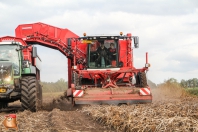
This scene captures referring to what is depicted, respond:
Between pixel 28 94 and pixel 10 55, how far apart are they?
1674 millimetres

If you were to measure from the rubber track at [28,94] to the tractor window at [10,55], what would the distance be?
81 cm

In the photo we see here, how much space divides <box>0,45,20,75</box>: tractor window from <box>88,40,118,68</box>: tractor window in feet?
10.8

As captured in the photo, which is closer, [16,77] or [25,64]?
[16,77]

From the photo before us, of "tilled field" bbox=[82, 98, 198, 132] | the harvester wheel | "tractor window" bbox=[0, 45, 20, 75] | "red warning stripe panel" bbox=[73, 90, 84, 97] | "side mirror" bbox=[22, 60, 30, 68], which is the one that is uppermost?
"tractor window" bbox=[0, 45, 20, 75]

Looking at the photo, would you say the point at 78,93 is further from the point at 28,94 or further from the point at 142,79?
the point at 142,79

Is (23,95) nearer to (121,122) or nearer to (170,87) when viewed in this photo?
(121,122)

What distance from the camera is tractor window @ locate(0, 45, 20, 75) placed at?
10.6m

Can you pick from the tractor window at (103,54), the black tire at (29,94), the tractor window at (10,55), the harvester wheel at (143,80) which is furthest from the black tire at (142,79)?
the tractor window at (10,55)

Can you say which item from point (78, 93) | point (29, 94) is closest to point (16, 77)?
point (29, 94)

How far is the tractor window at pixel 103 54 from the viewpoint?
13.1 metres

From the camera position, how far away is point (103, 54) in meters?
13.1

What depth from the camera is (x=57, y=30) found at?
49.6 ft

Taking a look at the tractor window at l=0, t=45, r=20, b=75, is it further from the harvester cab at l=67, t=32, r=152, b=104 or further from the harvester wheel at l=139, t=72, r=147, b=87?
the harvester wheel at l=139, t=72, r=147, b=87

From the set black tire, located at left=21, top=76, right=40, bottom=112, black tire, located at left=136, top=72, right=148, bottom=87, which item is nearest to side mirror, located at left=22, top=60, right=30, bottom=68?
black tire, located at left=21, top=76, right=40, bottom=112
